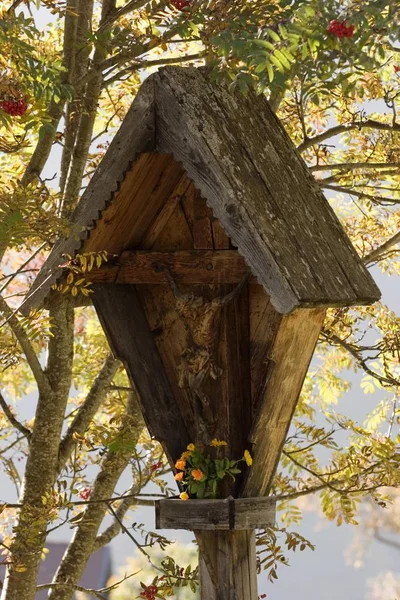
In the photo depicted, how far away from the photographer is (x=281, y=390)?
3.00 metres

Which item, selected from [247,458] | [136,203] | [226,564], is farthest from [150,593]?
[136,203]

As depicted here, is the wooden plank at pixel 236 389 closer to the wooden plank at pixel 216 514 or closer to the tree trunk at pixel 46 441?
the wooden plank at pixel 216 514

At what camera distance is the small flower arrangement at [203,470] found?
303cm

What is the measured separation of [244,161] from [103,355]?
3126 millimetres

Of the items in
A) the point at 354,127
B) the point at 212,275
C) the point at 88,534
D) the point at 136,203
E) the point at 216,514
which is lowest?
the point at 216,514

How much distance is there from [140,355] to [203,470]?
503 mm

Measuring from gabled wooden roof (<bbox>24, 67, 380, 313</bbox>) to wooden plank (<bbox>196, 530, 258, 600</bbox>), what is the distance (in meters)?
0.93

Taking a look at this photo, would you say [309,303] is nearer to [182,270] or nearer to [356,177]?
[182,270]

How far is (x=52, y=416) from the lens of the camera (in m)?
4.39

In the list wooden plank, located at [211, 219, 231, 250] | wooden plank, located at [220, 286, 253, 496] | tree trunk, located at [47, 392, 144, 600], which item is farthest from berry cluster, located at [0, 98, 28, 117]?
tree trunk, located at [47, 392, 144, 600]

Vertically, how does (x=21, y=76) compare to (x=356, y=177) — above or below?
below

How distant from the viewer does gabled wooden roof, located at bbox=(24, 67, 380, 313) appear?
271 centimetres

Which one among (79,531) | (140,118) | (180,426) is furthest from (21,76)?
(79,531)

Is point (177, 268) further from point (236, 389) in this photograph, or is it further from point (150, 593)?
point (150, 593)
